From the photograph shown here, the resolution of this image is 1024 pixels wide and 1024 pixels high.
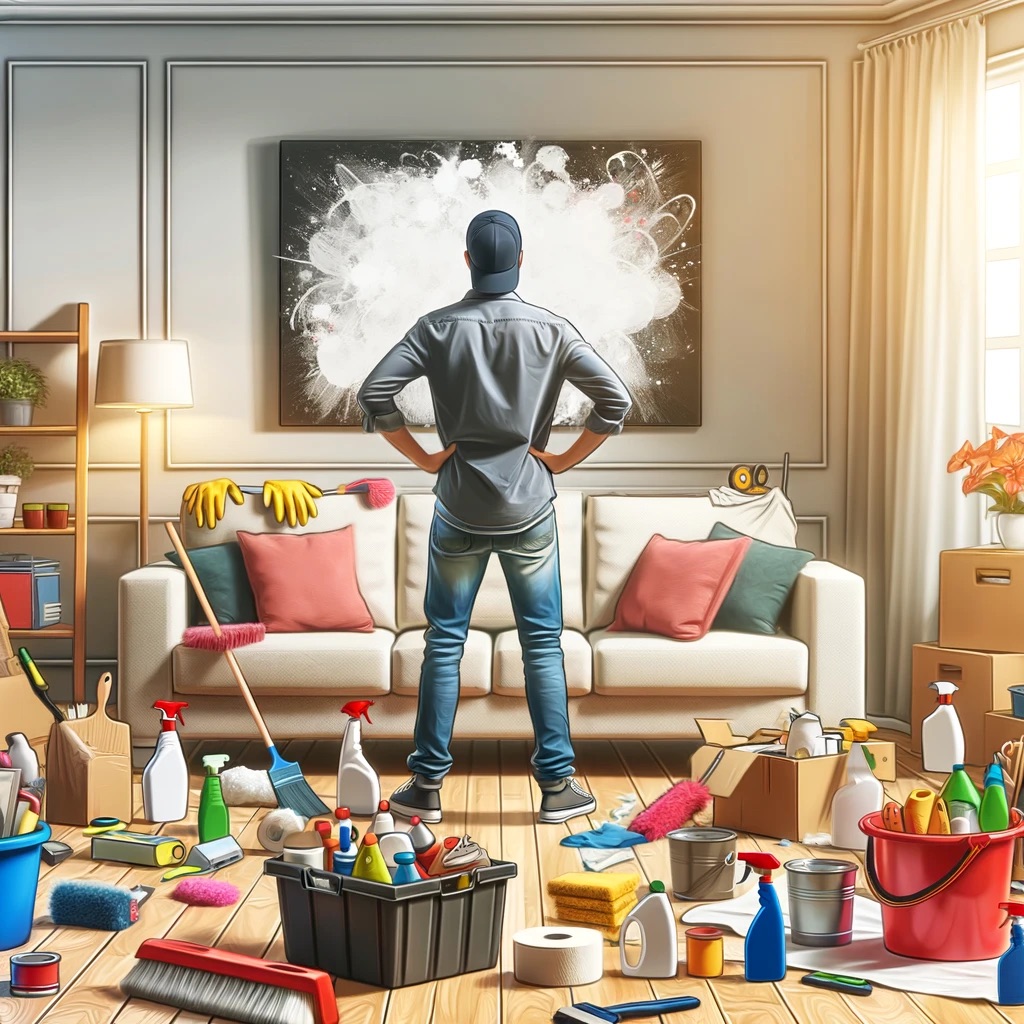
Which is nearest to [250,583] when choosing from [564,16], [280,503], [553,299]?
[280,503]

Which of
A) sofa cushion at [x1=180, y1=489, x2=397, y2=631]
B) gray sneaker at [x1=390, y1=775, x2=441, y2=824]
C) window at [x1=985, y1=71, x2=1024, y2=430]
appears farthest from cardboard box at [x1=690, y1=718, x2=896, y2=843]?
window at [x1=985, y1=71, x2=1024, y2=430]

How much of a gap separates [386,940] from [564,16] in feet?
12.3

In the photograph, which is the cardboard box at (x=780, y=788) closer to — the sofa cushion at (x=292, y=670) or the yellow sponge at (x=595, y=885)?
the yellow sponge at (x=595, y=885)

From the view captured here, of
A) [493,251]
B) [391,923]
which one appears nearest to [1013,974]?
[391,923]

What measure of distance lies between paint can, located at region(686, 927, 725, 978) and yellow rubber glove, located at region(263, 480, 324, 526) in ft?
7.81

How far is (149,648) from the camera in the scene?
12.3ft

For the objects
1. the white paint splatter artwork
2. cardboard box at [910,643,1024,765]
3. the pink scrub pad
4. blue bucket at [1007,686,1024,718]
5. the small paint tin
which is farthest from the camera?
the white paint splatter artwork

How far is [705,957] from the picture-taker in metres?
2.19

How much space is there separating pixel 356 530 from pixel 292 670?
0.71 m

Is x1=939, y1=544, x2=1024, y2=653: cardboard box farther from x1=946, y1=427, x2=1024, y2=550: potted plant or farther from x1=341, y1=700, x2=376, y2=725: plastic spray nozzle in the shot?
x1=341, y1=700, x2=376, y2=725: plastic spray nozzle

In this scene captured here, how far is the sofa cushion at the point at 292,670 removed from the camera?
3.71 metres

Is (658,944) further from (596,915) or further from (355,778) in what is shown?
(355,778)

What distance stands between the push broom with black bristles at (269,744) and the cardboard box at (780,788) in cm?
108

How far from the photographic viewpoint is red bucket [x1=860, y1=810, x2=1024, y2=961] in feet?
7.20
